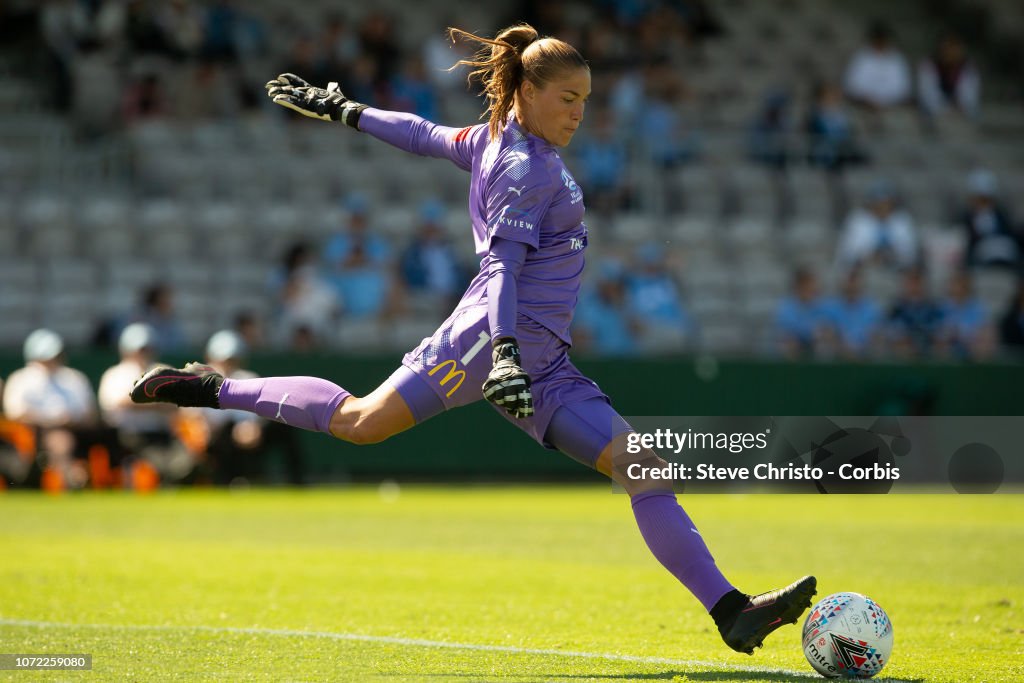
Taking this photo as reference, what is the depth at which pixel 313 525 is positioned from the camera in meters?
12.8

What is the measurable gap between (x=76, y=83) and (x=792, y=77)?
1100cm

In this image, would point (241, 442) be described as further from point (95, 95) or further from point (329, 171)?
point (95, 95)

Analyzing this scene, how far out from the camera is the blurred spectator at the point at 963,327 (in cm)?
1891

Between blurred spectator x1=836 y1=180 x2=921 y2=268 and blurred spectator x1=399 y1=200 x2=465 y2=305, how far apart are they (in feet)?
17.9

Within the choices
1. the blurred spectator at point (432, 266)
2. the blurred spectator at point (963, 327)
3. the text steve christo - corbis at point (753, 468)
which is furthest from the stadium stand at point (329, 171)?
the text steve christo - corbis at point (753, 468)

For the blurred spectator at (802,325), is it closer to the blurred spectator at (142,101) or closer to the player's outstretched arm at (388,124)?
the blurred spectator at (142,101)

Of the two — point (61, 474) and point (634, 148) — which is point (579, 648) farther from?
point (634, 148)

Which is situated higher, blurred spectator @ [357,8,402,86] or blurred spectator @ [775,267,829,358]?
blurred spectator @ [357,8,402,86]

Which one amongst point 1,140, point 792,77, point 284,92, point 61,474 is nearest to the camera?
point 284,92

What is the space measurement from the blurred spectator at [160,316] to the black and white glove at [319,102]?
995 cm

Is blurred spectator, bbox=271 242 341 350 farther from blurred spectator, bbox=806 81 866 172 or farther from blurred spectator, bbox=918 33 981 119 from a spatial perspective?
blurred spectator, bbox=918 33 981 119

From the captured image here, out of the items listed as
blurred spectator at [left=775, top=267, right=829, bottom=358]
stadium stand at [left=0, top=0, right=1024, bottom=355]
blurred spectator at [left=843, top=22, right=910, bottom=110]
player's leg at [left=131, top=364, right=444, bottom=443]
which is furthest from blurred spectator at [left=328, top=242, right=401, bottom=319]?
player's leg at [left=131, top=364, right=444, bottom=443]

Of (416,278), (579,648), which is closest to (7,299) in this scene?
(416,278)

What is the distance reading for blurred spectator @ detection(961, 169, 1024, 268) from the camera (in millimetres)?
20172
